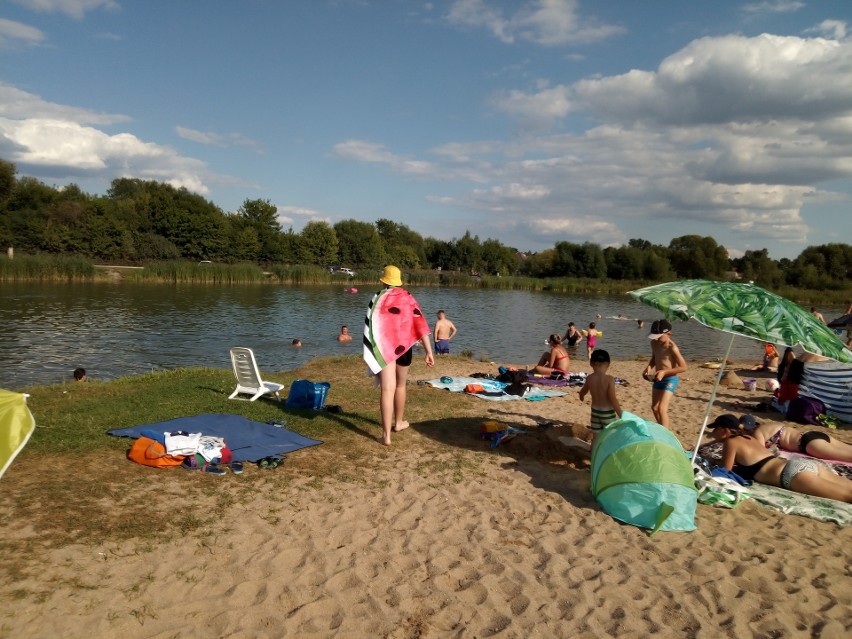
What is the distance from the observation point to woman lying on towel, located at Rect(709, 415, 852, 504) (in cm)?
595

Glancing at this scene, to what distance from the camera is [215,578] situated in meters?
3.92

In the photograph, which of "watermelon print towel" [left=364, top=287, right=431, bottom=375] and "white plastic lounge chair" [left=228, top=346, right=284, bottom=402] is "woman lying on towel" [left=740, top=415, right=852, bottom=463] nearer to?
"watermelon print towel" [left=364, top=287, right=431, bottom=375]

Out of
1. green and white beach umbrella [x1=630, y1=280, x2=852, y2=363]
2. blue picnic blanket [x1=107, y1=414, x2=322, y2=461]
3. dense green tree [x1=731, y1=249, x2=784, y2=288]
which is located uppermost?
dense green tree [x1=731, y1=249, x2=784, y2=288]

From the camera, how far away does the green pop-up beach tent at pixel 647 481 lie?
506cm

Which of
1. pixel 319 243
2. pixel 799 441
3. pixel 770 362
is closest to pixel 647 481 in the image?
pixel 799 441

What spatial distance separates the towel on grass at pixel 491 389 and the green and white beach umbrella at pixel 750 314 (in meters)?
5.00

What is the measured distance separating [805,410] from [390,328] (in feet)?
25.1

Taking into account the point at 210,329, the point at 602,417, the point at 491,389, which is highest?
the point at 602,417

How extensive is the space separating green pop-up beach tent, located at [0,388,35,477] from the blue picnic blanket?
3173 mm

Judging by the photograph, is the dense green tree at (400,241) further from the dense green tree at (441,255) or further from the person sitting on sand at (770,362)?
the person sitting on sand at (770,362)

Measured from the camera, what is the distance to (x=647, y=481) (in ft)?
16.8

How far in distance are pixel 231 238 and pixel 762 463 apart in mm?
70632

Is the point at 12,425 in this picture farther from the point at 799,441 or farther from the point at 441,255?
the point at 441,255

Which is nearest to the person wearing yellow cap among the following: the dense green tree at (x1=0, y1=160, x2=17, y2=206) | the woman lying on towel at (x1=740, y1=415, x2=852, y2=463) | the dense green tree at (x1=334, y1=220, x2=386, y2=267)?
the woman lying on towel at (x1=740, y1=415, x2=852, y2=463)
